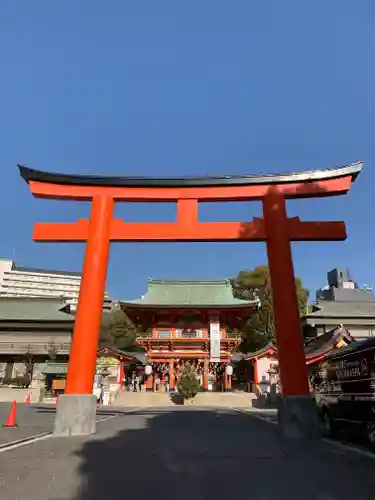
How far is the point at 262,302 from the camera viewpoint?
43375mm

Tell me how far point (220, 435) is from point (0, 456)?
17.1ft

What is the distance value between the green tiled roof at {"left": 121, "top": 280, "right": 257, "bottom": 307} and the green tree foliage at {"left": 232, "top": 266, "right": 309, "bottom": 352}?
5.13 m

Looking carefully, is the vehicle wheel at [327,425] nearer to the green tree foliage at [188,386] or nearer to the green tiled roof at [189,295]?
the green tree foliage at [188,386]

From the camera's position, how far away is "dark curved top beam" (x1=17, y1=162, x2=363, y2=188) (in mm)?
11727

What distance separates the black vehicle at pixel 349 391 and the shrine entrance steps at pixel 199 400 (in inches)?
758

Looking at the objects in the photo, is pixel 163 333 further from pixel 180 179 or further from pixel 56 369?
pixel 180 179

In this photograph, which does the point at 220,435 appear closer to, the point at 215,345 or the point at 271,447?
the point at 271,447

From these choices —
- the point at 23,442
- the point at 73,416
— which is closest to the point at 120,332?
the point at 73,416

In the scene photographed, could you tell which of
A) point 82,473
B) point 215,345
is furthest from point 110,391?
point 82,473

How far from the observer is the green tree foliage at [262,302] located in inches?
1609

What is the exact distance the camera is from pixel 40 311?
3694cm

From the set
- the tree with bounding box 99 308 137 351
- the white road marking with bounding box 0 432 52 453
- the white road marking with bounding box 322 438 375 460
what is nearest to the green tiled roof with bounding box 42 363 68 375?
the tree with bounding box 99 308 137 351

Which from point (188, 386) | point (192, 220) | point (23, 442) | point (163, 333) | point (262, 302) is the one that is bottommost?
point (23, 442)

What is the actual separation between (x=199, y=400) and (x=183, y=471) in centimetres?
2436
